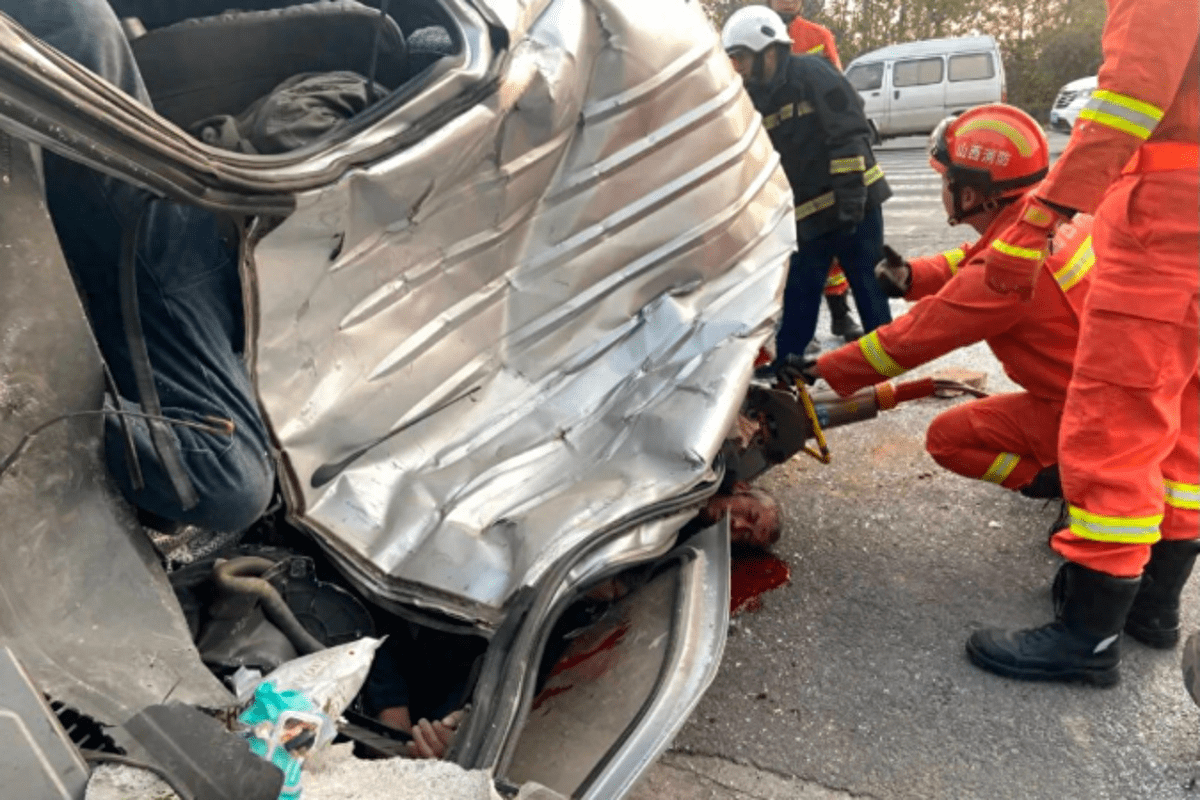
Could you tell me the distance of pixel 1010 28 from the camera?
22547mm

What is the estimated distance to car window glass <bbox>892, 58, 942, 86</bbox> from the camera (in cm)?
1548

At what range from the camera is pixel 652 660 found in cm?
192

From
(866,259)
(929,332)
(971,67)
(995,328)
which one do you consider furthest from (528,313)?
(971,67)

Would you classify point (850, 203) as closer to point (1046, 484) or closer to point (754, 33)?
point (754, 33)

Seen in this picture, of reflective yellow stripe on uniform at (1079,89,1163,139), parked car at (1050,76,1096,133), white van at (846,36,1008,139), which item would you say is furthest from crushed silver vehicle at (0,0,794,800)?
parked car at (1050,76,1096,133)

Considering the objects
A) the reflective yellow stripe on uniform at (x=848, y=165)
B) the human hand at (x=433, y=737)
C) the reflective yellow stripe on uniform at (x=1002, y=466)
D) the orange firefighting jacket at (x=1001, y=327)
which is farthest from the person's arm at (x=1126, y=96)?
the reflective yellow stripe on uniform at (x=848, y=165)

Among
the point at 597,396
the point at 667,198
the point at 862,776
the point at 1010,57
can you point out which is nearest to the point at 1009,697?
the point at 862,776

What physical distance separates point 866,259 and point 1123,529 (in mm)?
2404

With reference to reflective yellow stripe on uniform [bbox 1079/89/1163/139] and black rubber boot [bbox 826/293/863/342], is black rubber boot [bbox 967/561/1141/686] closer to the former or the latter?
reflective yellow stripe on uniform [bbox 1079/89/1163/139]

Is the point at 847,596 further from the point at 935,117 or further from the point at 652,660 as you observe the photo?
the point at 935,117

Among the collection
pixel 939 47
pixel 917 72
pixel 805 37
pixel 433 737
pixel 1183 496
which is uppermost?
pixel 805 37

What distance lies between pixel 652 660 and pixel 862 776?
645 millimetres

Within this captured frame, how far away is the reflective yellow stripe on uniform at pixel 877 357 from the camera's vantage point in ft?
9.91

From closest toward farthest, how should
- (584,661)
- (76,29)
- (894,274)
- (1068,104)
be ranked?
(76,29)
(584,661)
(894,274)
(1068,104)
